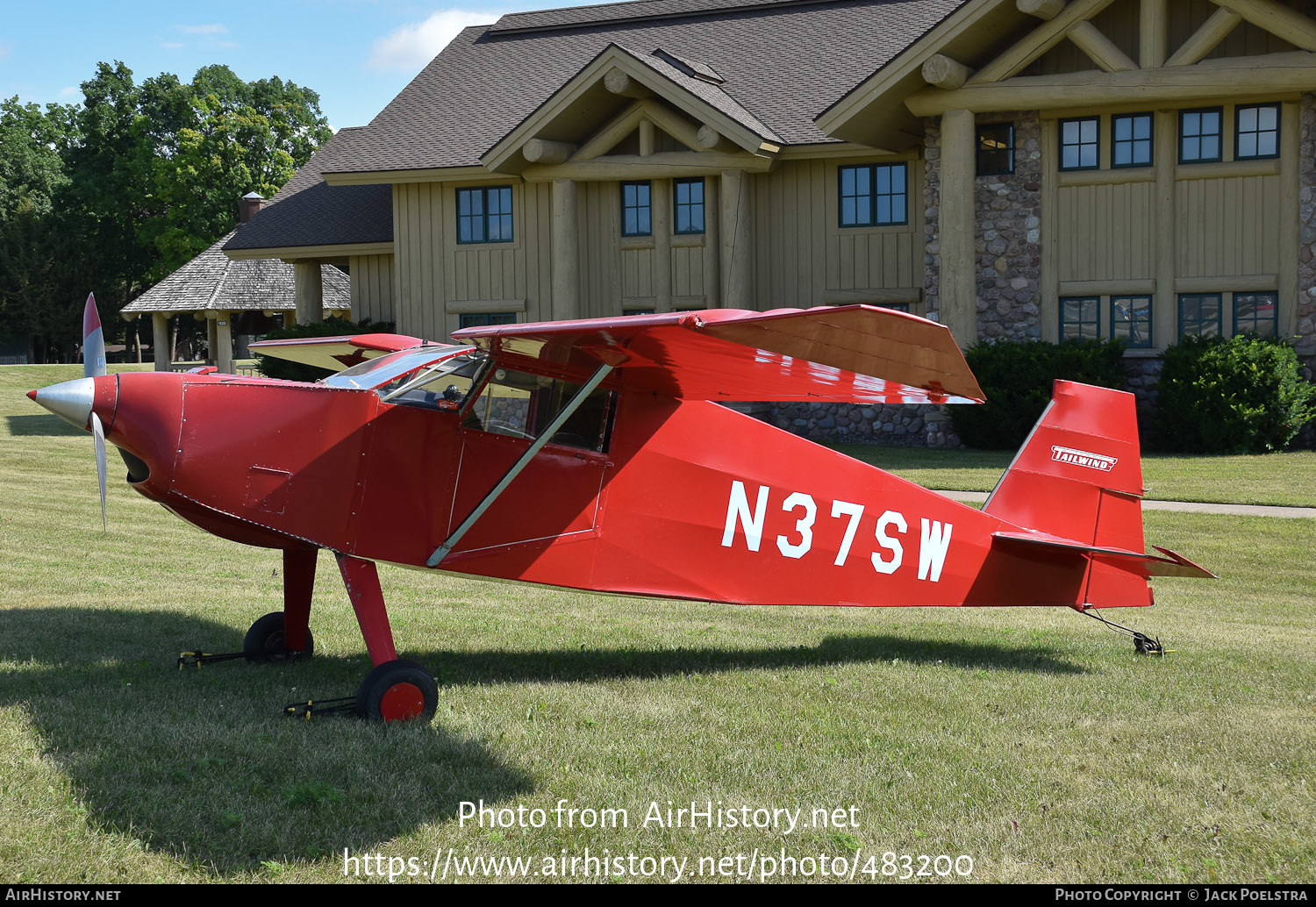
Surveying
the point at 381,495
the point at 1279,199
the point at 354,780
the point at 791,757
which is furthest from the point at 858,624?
the point at 1279,199

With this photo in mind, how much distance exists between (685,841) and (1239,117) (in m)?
20.0

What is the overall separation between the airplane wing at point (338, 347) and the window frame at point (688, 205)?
16522 mm

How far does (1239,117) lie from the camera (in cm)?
2016

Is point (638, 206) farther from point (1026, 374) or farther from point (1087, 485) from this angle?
point (1087, 485)

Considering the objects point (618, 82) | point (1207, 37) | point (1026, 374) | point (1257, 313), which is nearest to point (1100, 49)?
point (1207, 37)

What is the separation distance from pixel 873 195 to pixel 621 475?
18.5 meters

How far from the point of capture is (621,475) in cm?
714

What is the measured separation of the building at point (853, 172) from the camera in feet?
65.8

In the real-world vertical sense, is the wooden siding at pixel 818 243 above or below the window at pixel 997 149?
below

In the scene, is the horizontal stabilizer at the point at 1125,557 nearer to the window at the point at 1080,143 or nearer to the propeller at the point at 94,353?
the propeller at the point at 94,353

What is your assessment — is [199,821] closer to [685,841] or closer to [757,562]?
[685,841]

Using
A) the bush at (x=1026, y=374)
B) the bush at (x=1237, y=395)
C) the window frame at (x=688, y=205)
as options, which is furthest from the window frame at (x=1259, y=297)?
the window frame at (x=688, y=205)

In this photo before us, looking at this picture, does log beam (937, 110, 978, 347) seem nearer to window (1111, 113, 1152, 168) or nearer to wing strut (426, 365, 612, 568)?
window (1111, 113, 1152, 168)
